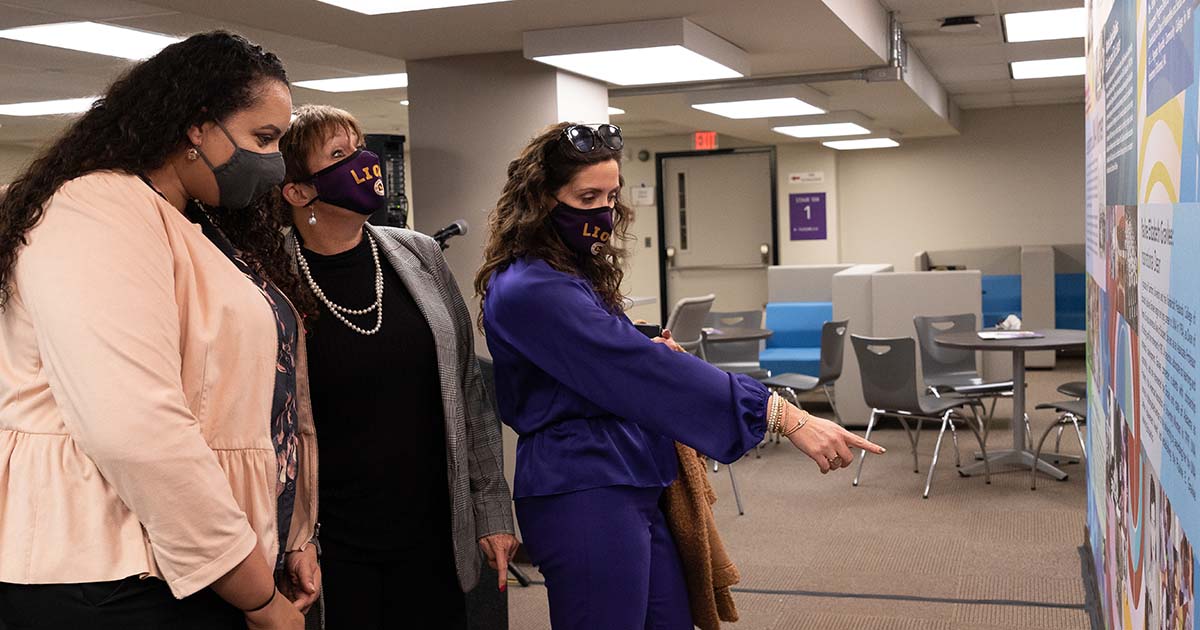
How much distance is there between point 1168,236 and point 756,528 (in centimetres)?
446

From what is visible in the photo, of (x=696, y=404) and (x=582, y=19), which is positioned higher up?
(x=582, y=19)

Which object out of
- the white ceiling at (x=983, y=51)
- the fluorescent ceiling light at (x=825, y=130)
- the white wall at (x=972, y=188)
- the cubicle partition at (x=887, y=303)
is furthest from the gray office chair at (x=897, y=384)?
the white wall at (x=972, y=188)

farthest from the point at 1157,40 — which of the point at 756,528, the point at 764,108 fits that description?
the point at 764,108

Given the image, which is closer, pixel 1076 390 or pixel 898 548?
pixel 898 548

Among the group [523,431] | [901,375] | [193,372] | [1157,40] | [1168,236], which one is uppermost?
[1157,40]

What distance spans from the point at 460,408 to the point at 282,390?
0.51 metres

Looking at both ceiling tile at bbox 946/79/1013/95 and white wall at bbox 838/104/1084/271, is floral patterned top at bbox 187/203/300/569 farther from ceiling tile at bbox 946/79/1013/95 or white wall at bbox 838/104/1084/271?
white wall at bbox 838/104/1084/271

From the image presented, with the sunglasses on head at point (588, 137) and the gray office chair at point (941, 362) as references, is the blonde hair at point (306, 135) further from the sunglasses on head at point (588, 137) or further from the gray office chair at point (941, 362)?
the gray office chair at point (941, 362)

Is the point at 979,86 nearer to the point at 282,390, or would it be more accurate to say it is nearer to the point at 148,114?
the point at 282,390

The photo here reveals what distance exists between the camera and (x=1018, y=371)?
678cm

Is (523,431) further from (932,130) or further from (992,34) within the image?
(932,130)

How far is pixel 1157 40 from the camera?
157 centimetres

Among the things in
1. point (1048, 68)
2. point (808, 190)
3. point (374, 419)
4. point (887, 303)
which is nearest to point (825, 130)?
point (1048, 68)

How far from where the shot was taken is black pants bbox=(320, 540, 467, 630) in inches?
81.1
